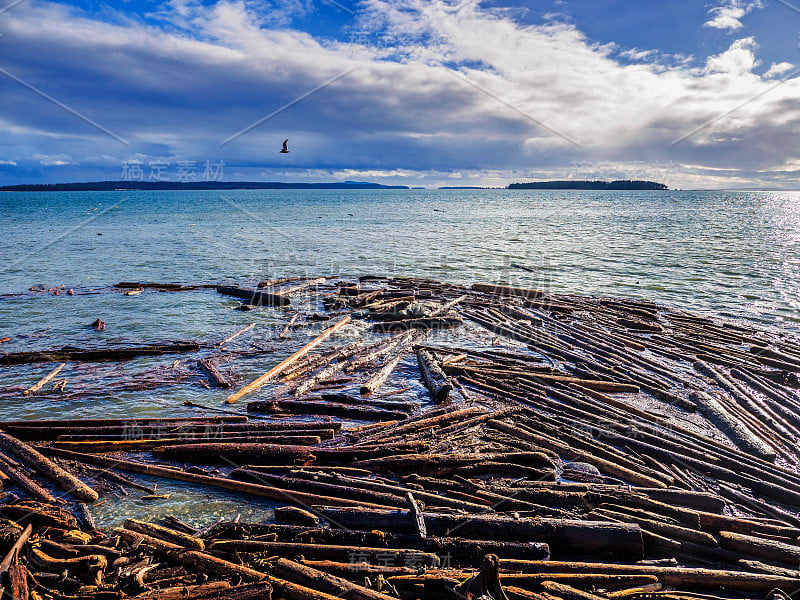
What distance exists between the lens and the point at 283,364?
11.6 m

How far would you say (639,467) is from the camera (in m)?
7.08

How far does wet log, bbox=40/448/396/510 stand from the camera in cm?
612

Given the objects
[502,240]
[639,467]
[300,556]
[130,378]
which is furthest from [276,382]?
[502,240]

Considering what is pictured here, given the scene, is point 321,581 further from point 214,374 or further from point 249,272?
point 249,272

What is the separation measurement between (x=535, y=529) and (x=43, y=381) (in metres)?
11.0

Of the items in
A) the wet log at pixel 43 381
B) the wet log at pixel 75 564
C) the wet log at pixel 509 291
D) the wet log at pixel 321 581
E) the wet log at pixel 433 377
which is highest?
the wet log at pixel 509 291

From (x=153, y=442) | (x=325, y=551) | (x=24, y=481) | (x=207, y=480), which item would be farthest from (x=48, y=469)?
(x=325, y=551)

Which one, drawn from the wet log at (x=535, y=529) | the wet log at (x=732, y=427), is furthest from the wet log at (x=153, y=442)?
the wet log at (x=732, y=427)

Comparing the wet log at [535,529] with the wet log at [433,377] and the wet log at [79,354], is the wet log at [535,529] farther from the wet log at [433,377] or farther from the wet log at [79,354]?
the wet log at [79,354]

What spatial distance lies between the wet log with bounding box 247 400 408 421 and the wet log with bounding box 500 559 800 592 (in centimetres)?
430

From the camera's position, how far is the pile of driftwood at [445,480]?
4.73 m

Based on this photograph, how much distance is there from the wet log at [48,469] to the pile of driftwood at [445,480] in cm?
3

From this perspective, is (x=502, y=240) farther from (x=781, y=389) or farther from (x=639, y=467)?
(x=639, y=467)

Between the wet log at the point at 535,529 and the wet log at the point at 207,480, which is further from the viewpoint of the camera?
the wet log at the point at 207,480
